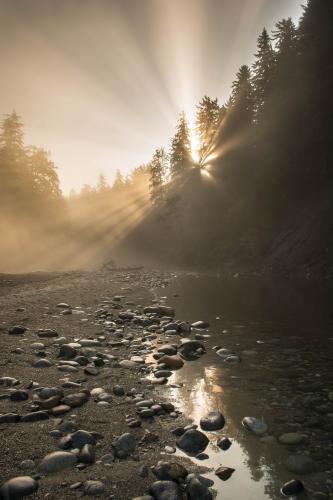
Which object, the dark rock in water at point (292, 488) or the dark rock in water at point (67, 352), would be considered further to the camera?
the dark rock in water at point (67, 352)

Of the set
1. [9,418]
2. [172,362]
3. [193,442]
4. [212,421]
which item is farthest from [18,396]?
[172,362]

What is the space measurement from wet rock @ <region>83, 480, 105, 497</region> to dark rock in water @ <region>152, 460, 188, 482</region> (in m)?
0.50

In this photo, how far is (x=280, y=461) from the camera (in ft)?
10.8

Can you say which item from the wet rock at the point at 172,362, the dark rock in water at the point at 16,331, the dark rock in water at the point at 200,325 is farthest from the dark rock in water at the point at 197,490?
the dark rock in water at the point at 200,325

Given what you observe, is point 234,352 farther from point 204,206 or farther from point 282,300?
point 204,206

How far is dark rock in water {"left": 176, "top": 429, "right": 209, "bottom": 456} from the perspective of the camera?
137 inches

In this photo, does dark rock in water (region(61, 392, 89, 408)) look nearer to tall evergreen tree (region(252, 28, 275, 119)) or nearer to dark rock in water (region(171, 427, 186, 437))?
dark rock in water (region(171, 427, 186, 437))

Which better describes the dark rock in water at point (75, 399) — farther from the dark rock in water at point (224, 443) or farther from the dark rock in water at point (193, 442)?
the dark rock in water at point (224, 443)

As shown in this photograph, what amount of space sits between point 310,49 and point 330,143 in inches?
338

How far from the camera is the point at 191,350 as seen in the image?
6.85 metres

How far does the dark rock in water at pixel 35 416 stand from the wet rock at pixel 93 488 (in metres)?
1.34

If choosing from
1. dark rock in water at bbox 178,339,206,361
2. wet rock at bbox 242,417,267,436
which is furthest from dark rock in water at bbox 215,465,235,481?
dark rock in water at bbox 178,339,206,361

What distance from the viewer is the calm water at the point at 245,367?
3135 mm

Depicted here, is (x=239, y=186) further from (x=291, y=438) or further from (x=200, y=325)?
(x=291, y=438)
